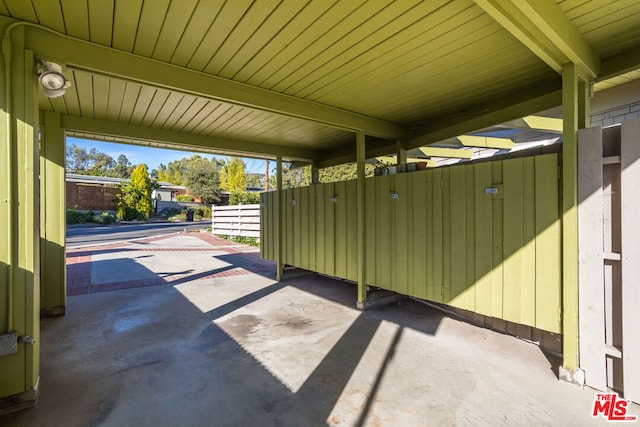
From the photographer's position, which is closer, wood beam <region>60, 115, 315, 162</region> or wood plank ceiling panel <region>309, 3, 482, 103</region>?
wood plank ceiling panel <region>309, 3, 482, 103</region>

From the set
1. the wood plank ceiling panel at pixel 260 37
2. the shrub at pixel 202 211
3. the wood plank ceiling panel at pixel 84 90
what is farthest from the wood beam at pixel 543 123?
→ the shrub at pixel 202 211

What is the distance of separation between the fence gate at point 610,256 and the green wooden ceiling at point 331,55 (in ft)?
2.44

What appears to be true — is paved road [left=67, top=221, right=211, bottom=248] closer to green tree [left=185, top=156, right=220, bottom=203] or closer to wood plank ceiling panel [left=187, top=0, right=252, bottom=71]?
green tree [left=185, top=156, right=220, bottom=203]

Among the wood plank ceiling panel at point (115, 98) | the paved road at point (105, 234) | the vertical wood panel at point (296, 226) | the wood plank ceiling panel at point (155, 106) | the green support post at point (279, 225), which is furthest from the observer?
the paved road at point (105, 234)

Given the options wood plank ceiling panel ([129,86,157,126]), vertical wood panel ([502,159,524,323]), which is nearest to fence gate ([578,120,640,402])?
vertical wood panel ([502,159,524,323])

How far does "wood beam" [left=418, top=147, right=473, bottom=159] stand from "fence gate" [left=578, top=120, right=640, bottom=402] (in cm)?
394

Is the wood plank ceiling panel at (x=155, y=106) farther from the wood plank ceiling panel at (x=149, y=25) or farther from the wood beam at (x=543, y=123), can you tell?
the wood beam at (x=543, y=123)

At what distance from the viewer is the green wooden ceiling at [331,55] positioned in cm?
194

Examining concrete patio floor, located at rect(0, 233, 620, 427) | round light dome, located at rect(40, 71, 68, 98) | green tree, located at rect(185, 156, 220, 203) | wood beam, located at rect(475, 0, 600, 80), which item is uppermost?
green tree, located at rect(185, 156, 220, 203)

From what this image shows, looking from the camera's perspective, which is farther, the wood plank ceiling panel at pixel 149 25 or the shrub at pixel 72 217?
the shrub at pixel 72 217

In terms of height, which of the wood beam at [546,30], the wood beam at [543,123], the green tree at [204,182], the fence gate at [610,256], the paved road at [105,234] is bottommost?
the paved road at [105,234]

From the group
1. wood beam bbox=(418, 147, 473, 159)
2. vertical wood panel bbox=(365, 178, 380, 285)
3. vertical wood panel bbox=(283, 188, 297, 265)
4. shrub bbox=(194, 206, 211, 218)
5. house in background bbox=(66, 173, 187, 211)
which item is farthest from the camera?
shrub bbox=(194, 206, 211, 218)

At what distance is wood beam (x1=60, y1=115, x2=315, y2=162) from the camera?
416 cm

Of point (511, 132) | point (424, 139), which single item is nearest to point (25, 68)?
point (424, 139)
